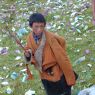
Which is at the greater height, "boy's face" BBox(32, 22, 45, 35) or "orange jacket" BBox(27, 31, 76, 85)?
"boy's face" BBox(32, 22, 45, 35)

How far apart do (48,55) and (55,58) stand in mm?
95

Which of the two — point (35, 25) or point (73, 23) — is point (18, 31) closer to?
point (73, 23)

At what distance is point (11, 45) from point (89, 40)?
6.03 feet

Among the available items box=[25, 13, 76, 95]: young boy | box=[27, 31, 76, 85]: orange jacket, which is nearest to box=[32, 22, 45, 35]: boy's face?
box=[25, 13, 76, 95]: young boy

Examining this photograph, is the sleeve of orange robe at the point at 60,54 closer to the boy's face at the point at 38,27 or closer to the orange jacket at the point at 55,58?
the orange jacket at the point at 55,58

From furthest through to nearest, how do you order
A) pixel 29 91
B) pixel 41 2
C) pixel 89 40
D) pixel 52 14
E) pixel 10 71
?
pixel 41 2
pixel 52 14
pixel 89 40
pixel 10 71
pixel 29 91

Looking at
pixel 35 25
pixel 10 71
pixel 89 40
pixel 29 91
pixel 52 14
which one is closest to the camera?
pixel 35 25

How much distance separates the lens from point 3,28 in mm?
10664

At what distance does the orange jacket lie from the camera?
4949mm

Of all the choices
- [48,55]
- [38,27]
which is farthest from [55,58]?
[38,27]

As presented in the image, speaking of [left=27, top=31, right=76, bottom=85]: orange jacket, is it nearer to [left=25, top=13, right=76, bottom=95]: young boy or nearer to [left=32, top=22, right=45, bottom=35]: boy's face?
[left=25, top=13, right=76, bottom=95]: young boy

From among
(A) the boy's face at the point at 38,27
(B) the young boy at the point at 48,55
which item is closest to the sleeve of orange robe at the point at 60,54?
→ (B) the young boy at the point at 48,55

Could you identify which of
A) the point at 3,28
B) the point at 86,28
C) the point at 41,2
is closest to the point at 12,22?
the point at 3,28

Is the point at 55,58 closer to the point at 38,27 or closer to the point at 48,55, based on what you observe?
the point at 48,55
